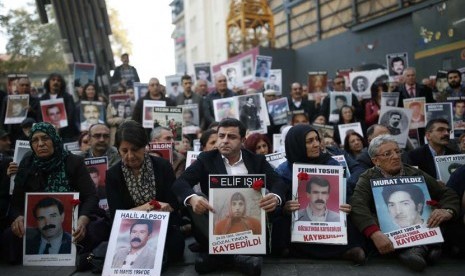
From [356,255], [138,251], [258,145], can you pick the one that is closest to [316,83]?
[258,145]

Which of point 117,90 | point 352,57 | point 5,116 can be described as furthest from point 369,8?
point 5,116

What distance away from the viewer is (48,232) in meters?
3.85

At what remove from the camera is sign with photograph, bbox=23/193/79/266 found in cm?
383

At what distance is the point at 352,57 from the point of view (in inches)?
664

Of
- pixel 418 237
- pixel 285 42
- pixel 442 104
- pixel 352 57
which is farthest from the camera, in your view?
pixel 285 42

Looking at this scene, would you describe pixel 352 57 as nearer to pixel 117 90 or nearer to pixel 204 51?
pixel 117 90

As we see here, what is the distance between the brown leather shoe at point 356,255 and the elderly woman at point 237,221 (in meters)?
0.80

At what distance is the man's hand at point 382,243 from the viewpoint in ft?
11.7

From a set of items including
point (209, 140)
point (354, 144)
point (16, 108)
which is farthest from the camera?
point (16, 108)

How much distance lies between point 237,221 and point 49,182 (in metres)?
1.77

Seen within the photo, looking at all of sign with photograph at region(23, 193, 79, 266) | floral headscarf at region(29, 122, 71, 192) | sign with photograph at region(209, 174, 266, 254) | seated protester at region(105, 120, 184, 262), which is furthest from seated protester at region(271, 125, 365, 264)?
floral headscarf at region(29, 122, 71, 192)

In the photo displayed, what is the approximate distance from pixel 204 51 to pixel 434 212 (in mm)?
33492

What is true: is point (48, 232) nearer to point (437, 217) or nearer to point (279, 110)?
point (437, 217)

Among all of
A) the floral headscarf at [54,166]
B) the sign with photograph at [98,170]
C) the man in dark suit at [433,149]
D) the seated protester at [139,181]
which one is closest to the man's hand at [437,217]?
the man in dark suit at [433,149]
